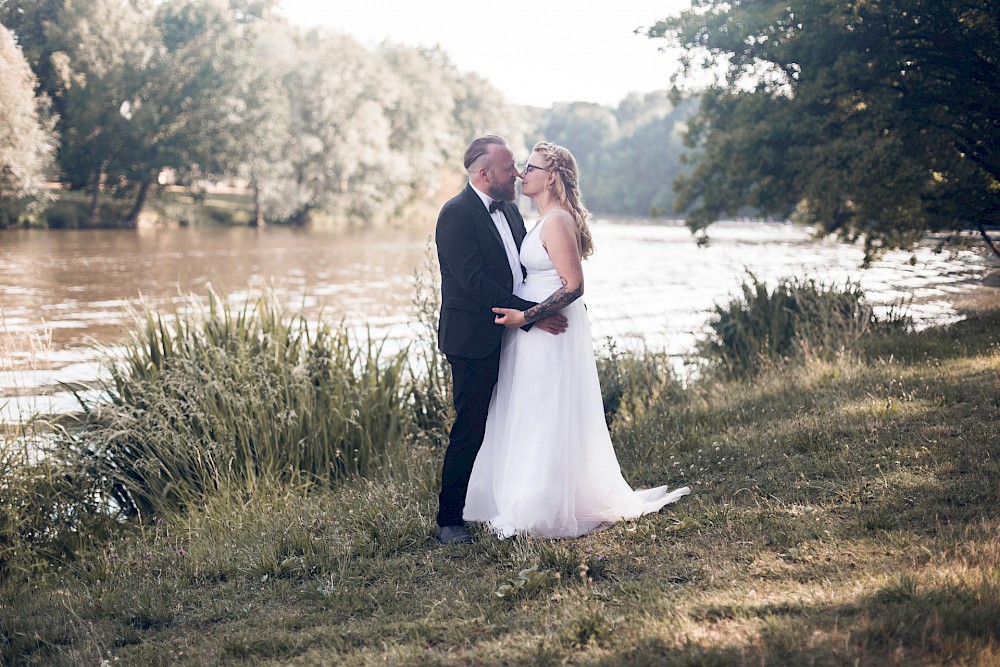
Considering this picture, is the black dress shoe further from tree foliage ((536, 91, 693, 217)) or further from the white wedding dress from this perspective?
tree foliage ((536, 91, 693, 217))

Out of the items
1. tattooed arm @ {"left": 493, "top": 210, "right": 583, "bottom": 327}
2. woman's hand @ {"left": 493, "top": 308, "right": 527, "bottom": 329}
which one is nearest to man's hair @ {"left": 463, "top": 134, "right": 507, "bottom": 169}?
tattooed arm @ {"left": 493, "top": 210, "right": 583, "bottom": 327}

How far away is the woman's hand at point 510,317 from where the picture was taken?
16.3ft

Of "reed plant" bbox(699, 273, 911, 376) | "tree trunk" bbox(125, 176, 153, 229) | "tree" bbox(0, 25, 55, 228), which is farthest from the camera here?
"tree trunk" bbox(125, 176, 153, 229)

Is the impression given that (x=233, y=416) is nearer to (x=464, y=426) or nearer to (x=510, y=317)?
(x=464, y=426)

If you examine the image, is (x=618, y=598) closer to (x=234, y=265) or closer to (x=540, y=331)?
(x=540, y=331)

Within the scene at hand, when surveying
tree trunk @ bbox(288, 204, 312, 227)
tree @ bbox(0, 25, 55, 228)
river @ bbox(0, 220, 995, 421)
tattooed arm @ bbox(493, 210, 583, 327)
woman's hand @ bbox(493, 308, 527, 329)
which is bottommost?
river @ bbox(0, 220, 995, 421)

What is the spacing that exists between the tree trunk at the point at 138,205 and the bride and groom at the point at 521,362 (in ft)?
151

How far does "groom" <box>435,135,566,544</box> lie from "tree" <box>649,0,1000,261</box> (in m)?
7.93

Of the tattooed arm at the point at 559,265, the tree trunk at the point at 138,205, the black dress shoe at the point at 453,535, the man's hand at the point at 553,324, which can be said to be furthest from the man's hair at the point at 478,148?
the tree trunk at the point at 138,205

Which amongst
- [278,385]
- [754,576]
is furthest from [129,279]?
[754,576]

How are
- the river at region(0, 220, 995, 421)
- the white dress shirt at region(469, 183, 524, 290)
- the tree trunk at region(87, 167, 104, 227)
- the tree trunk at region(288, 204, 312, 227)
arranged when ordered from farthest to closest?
the tree trunk at region(288, 204, 312, 227)
the tree trunk at region(87, 167, 104, 227)
the river at region(0, 220, 995, 421)
the white dress shirt at region(469, 183, 524, 290)

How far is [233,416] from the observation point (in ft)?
24.0

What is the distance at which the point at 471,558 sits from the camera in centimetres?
486

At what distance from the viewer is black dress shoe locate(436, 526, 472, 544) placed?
5102 mm
